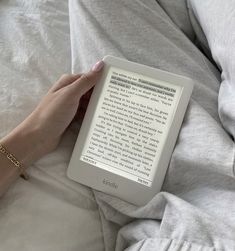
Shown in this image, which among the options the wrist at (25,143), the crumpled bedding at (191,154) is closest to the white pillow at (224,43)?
the crumpled bedding at (191,154)

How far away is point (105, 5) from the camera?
800 millimetres

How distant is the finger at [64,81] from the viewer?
787 millimetres

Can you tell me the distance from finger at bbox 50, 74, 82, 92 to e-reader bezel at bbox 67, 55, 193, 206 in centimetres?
5

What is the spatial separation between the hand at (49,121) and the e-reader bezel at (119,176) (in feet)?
0.09

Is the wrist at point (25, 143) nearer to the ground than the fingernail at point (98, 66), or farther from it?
nearer to the ground

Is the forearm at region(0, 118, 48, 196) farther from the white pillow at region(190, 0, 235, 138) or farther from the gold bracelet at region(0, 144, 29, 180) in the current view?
the white pillow at region(190, 0, 235, 138)

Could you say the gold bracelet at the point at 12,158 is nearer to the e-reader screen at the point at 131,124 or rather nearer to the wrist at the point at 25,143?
the wrist at the point at 25,143

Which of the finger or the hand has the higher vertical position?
the finger

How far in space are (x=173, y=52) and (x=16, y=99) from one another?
311mm

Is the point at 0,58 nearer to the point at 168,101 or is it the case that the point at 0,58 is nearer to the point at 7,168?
the point at 7,168

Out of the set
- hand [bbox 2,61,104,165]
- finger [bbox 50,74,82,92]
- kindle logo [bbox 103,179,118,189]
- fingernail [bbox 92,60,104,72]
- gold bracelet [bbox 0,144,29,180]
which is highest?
fingernail [bbox 92,60,104,72]

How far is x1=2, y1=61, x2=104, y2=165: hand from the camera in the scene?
0.75m

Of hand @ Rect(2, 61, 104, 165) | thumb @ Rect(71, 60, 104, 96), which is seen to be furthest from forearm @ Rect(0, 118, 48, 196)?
thumb @ Rect(71, 60, 104, 96)

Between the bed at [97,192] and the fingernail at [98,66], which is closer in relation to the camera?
the bed at [97,192]
